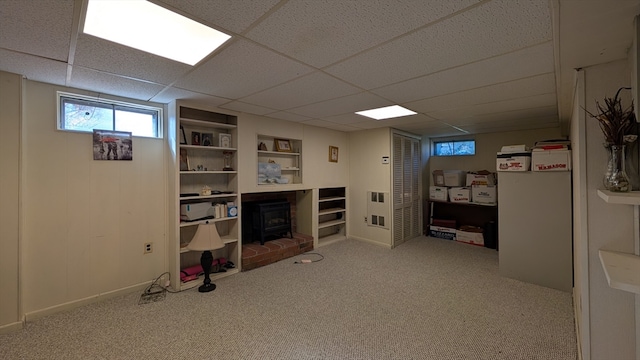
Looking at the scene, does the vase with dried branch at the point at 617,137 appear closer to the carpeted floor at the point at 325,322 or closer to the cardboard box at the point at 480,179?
the carpeted floor at the point at 325,322

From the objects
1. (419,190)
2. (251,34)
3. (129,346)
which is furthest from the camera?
(419,190)

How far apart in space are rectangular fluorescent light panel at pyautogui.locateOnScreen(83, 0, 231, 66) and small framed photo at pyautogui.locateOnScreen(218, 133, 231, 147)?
1.72m

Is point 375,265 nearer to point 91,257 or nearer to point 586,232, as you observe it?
point 586,232

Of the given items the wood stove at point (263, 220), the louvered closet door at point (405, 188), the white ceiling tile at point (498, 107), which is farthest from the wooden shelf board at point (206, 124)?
the louvered closet door at point (405, 188)

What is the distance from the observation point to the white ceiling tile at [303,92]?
7.73 feet

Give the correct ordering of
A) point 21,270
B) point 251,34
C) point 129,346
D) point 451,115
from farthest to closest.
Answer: point 451,115 < point 21,270 < point 129,346 < point 251,34

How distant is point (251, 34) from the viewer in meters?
1.55

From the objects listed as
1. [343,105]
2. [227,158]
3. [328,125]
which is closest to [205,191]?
[227,158]

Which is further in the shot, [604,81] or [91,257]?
[91,257]

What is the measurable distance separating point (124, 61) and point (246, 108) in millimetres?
1546

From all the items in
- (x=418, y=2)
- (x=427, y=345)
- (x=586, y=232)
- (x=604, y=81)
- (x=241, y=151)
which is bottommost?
(x=427, y=345)

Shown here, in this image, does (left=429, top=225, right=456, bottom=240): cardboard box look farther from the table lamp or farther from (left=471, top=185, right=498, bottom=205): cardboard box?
the table lamp

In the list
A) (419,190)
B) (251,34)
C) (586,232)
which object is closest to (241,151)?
(251,34)

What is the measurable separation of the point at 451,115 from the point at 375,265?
2.44 m
